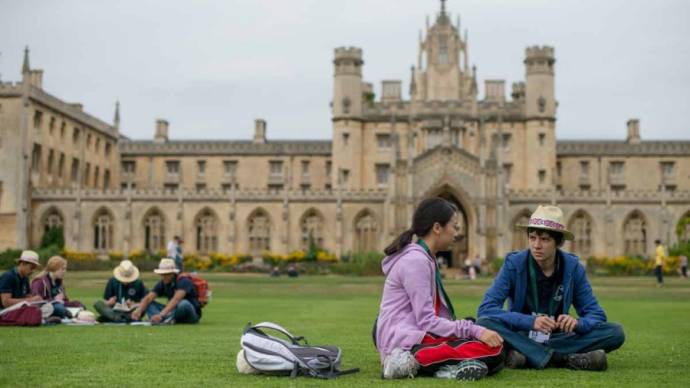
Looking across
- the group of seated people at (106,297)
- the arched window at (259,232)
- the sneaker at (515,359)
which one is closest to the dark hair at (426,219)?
the sneaker at (515,359)

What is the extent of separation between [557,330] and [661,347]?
3495mm

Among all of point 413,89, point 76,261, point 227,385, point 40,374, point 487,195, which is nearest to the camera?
point 227,385

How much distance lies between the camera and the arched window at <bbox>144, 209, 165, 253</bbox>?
64688 mm

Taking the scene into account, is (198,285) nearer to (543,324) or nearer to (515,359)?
(515,359)

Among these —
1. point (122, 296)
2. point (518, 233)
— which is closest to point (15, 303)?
point (122, 296)

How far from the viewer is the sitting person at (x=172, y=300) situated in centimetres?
1581

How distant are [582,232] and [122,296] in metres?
50.6

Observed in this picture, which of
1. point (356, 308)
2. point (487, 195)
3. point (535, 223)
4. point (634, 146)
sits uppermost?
point (634, 146)

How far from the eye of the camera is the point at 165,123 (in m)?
80.3

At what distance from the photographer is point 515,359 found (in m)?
9.69

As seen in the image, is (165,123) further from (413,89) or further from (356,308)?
(356,308)

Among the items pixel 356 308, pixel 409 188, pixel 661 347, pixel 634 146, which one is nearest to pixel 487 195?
pixel 409 188

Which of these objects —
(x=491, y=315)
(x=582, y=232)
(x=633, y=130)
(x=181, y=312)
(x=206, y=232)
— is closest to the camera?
(x=491, y=315)

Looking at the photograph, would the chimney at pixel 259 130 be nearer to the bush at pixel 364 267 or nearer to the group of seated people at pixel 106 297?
the bush at pixel 364 267
